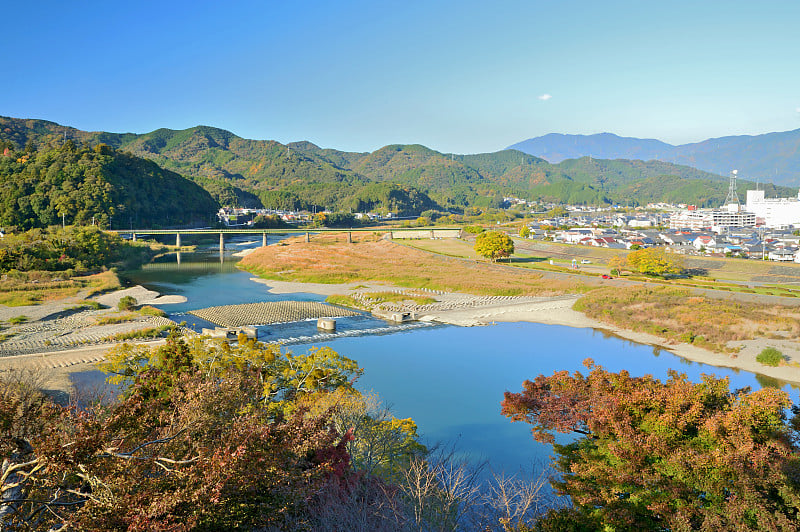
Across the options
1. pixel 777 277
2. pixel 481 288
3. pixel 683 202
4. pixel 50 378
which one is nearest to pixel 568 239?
pixel 777 277

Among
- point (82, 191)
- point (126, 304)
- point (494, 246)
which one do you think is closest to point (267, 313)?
point (126, 304)

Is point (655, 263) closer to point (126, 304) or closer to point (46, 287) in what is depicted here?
point (126, 304)

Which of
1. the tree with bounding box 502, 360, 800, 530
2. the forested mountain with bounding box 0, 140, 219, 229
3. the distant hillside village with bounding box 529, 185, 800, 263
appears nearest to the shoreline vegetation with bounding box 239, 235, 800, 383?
the tree with bounding box 502, 360, 800, 530

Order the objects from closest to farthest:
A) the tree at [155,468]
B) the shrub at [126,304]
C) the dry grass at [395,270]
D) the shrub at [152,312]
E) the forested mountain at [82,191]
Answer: the tree at [155,468] → the shrub at [152,312] → the shrub at [126,304] → the dry grass at [395,270] → the forested mountain at [82,191]

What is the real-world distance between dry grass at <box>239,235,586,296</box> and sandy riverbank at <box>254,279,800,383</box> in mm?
2584

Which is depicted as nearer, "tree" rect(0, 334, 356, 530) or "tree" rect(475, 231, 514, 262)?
"tree" rect(0, 334, 356, 530)

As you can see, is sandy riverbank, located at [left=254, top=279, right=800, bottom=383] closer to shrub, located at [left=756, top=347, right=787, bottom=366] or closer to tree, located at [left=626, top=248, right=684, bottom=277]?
shrub, located at [left=756, top=347, right=787, bottom=366]

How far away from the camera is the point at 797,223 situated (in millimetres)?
102750

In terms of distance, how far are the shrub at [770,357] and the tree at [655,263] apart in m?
21.6

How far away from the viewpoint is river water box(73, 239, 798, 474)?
14281 mm

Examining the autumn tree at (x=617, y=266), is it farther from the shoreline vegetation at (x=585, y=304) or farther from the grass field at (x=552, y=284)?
the shoreline vegetation at (x=585, y=304)

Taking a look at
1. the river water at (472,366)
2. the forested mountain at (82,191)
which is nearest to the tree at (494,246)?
the river water at (472,366)

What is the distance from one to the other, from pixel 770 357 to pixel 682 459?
17163 mm

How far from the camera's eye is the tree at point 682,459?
6.44 m
